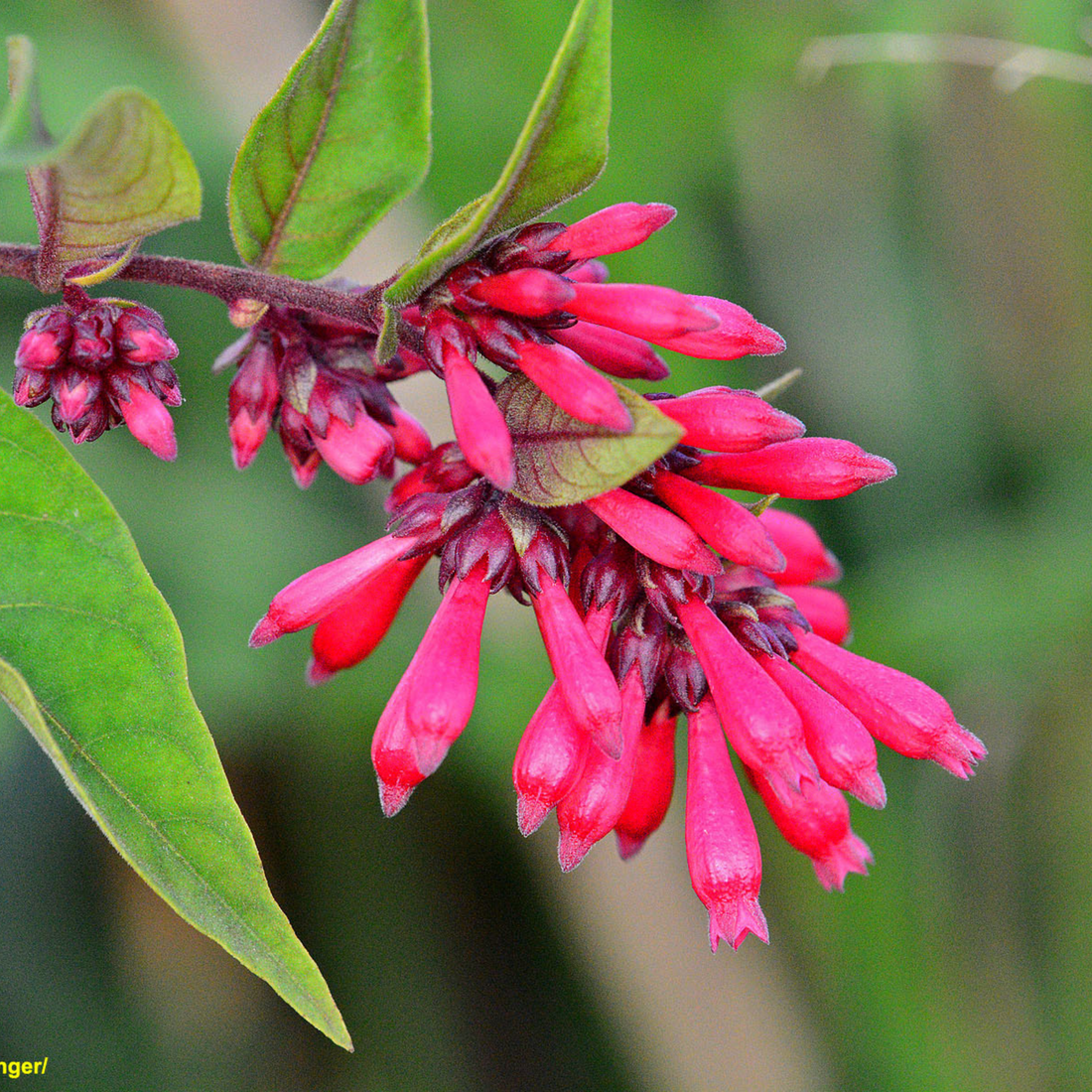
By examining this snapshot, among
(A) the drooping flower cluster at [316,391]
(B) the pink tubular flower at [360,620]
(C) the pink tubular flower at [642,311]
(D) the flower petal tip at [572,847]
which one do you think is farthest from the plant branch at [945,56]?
(D) the flower petal tip at [572,847]

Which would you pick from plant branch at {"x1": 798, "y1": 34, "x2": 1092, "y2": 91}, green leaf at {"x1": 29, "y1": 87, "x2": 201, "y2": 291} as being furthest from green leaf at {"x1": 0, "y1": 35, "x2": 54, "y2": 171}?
plant branch at {"x1": 798, "y1": 34, "x2": 1092, "y2": 91}

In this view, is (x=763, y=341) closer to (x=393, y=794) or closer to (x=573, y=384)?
(x=573, y=384)

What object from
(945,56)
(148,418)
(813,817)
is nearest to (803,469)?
(813,817)

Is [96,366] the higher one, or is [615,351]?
[615,351]

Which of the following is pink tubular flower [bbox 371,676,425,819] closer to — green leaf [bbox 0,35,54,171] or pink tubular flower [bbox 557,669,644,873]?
pink tubular flower [bbox 557,669,644,873]

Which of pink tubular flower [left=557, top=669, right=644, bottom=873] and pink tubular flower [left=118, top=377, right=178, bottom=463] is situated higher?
pink tubular flower [left=118, top=377, right=178, bottom=463]

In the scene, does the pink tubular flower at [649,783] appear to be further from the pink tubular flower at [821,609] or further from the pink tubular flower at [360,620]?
the pink tubular flower at [360,620]
